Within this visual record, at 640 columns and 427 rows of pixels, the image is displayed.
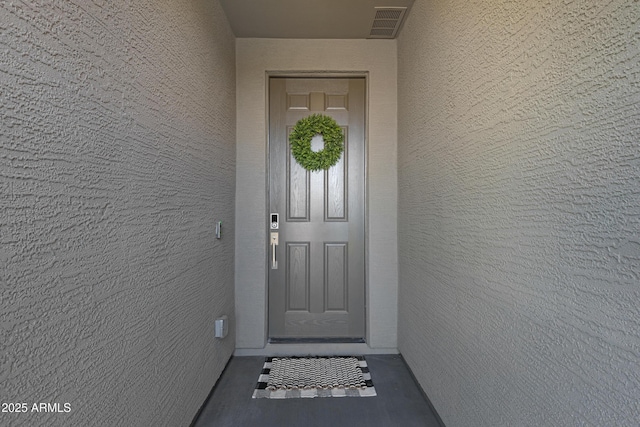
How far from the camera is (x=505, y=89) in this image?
121 cm

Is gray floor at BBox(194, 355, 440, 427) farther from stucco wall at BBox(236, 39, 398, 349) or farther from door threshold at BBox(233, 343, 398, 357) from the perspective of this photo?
stucco wall at BBox(236, 39, 398, 349)

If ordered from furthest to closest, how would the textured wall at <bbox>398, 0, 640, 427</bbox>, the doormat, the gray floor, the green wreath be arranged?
1. the green wreath
2. the doormat
3. the gray floor
4. the textured wall at <bbox>398, 0, 640, 427</bbox>

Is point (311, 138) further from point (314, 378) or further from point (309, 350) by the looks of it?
point (314, 378)

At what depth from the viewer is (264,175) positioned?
2.82m

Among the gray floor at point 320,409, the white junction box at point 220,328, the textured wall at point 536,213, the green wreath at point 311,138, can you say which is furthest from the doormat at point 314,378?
the green wreath at point 311,138

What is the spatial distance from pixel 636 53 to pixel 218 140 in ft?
6.81

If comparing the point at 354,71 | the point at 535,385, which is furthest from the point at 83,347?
the point at 354,71

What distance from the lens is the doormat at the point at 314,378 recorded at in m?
2.18

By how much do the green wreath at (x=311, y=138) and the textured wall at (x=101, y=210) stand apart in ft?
3.49

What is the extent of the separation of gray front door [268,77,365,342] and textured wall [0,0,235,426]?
1036mm

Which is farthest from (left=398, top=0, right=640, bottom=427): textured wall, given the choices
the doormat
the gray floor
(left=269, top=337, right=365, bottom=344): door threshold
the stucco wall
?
(left=269, top=337, right=365, bottom=344): door threshold

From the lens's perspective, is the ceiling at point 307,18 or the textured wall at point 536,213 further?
the ceiling at point 307,18

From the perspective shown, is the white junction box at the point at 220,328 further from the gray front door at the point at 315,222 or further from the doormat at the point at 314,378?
the gray front door at the point at 315,222

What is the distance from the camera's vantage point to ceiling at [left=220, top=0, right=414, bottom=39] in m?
2.35
